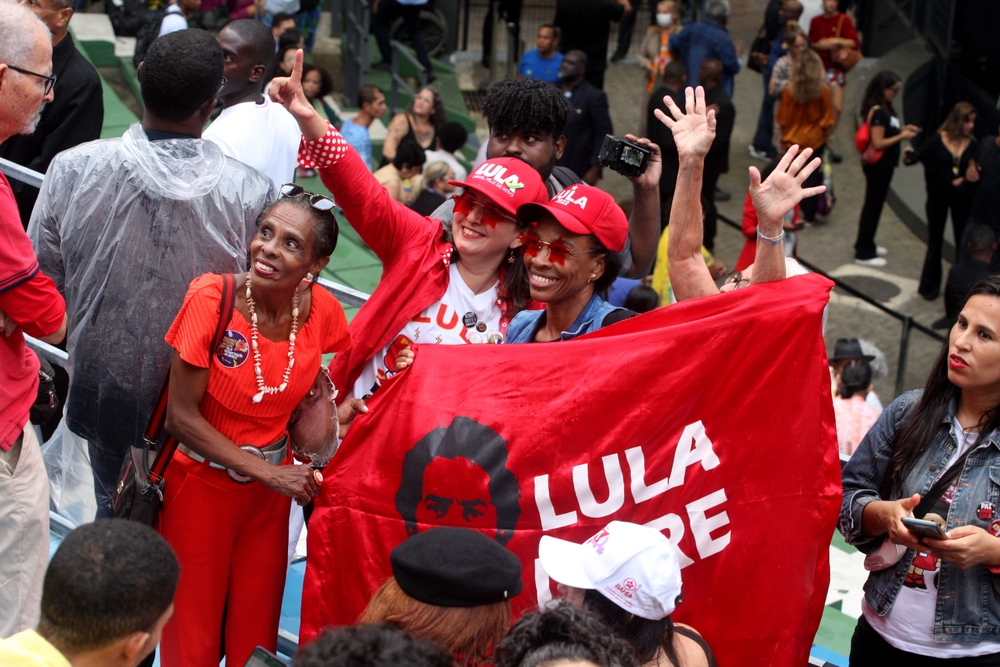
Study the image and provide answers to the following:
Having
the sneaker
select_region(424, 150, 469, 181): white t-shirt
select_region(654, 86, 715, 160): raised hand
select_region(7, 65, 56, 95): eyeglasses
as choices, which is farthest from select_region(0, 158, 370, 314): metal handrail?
the sneaker

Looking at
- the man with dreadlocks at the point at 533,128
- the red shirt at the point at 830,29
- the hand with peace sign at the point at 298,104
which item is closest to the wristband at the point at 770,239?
the man with dreadlocks at the point at 533,128

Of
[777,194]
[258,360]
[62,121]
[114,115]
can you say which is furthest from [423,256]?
[114,115]

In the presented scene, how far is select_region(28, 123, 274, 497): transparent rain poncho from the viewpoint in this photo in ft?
11.3

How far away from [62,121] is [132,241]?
5.18ft

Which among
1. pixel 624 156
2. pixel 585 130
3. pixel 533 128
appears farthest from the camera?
pixel 585 130

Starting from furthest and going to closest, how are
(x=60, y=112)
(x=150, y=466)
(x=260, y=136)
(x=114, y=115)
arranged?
(x=114, y=115), (x=60, y=112), (x=260, y=136), (x=150, y=466)

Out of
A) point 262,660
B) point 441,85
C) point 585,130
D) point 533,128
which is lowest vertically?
point 441,85

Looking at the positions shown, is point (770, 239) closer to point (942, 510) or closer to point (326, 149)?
point (942, 510)

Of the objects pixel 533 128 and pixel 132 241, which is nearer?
pixel 132 241

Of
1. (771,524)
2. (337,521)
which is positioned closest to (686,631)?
(771,524)

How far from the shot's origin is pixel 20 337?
3240 millimetres

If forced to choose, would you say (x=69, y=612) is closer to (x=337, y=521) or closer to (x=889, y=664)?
(x=337, y=521)

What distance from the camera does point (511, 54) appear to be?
13969mm

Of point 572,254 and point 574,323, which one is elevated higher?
point 572,254
